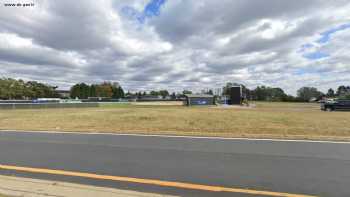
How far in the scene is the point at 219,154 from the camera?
6.35 metres

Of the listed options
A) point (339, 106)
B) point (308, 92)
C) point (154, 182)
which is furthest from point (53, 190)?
point (308, 92)

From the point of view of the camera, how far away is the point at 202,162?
18.3 ft

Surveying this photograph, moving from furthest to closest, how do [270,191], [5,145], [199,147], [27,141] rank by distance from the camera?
[27,141] → [5,145] → [199,147] → [270,191]

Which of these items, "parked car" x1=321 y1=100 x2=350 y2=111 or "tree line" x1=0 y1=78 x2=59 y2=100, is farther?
"tree line" x1=0 y1=78 x2=59 y2=100

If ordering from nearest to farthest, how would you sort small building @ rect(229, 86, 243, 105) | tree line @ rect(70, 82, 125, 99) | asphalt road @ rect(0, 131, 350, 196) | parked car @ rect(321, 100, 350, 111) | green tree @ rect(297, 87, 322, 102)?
asphalt road @ rect(0, 131, 350, 196) → parked car @ rect(321, 100, 350, 111) → small building @ rect(229, 86, 243, 105) → tree line @ rect(70, 82, 125, 99) → green tree @ rect(297, 87, 322, 102)

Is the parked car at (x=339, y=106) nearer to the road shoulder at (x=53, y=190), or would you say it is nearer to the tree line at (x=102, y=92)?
the road shoulder at (x=53, y=190)

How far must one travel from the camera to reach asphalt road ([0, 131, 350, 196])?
422cm

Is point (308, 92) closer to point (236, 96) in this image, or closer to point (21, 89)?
point (236, 96)

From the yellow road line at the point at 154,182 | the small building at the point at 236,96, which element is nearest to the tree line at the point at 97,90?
the small building at the point at 236,96

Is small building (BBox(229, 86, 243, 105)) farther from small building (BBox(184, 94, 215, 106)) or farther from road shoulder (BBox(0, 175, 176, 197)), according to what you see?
road shoulder (BBox(0, 175, 176, 197))

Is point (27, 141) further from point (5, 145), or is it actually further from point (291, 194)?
point (291, 194)

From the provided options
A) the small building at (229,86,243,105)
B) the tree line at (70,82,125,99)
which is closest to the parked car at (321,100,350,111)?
the small building at (229,86,243,105)

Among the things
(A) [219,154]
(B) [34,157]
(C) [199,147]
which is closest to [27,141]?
(B) [34,157]

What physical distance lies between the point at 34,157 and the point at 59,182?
247cm
